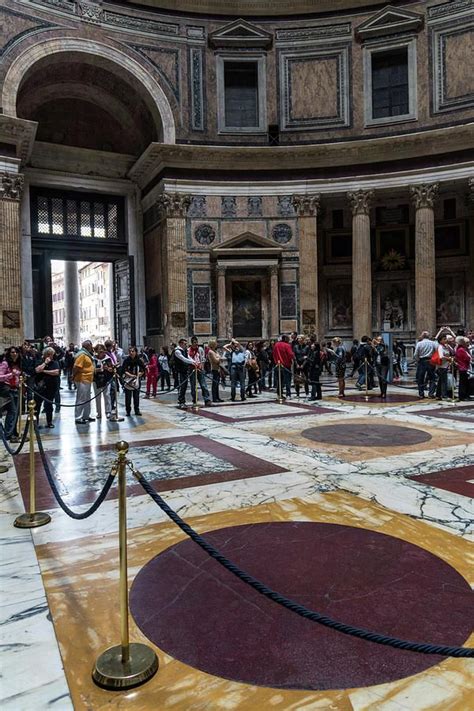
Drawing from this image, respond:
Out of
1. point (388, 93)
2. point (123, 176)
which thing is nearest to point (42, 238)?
point (123, 176)

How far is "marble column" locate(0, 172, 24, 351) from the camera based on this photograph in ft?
62.6

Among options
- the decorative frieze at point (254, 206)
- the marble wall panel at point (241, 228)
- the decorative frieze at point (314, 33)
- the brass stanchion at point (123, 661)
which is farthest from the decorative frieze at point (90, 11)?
the brass stanchion at point (123, 661)

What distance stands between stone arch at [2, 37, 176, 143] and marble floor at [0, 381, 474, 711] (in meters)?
17.3

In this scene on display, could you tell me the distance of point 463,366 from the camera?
13039 millimetres

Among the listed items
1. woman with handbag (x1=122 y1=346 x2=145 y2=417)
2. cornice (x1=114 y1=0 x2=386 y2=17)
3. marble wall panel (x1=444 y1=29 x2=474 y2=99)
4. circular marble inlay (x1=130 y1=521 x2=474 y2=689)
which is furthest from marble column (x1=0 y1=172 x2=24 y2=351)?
marble wall panel (x1=444 y1=29 x2=474 y2=99)

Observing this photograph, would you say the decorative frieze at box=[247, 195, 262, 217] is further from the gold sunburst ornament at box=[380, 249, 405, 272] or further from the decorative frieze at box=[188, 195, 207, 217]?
the gold sunburst ornament at box=[380, 249, 405, 272]

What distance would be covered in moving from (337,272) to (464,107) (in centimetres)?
846

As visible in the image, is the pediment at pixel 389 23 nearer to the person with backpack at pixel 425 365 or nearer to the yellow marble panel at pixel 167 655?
the person with backpack at pixel 425 365

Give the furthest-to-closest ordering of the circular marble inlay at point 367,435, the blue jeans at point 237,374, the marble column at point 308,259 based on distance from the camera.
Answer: the marble column at point 308,259 → the blue jeans at point 237,374 → the circular marble inlay at point 367,435

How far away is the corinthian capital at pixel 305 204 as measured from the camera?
22609 mm

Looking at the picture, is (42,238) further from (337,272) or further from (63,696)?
(63,696)

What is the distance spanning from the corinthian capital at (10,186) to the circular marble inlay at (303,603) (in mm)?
18514

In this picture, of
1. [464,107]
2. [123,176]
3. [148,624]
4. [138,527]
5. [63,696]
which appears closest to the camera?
[63,696]

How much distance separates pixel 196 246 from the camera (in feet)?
72.4
